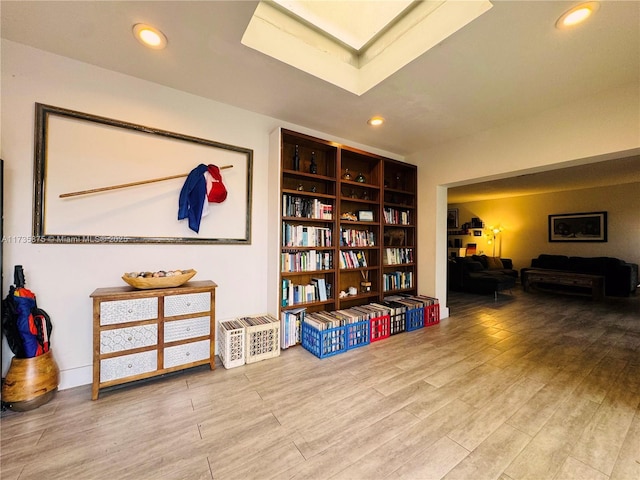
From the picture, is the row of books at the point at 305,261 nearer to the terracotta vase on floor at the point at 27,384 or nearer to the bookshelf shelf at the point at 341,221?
the bookshelf shelf at the point at 341,221

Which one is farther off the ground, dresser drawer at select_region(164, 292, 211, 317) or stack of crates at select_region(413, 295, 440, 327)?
dresser drawer at select_region(164, 292, 211, 317)

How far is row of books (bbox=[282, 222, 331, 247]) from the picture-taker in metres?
2.80

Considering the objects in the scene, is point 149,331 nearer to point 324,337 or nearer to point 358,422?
point 324,337

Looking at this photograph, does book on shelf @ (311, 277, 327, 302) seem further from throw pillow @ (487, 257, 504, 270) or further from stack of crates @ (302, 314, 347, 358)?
throw pillow @ (487, 257, 504, 270)

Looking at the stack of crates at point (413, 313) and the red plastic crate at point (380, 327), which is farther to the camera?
the stack of crates at point (413, 313)

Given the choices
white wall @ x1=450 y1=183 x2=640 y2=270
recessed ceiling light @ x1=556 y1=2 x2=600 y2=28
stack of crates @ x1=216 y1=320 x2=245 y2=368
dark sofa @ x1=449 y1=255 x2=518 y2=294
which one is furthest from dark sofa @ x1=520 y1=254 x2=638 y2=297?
stack of crates @ x1=216 y1=320 x2=245 y2=368

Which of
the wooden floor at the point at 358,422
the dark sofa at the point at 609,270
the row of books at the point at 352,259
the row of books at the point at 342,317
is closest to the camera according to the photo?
the wooden floor at the point at 358,422

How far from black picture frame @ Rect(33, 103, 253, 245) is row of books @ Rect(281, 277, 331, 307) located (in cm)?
77

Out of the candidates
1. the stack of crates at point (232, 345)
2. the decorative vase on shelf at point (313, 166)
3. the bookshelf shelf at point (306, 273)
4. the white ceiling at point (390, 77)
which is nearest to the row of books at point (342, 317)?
the bookshelf shelf at point (306, 273)

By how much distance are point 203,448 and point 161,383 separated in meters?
0.90

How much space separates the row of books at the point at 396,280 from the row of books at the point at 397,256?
19 centimetres

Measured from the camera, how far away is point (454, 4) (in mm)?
1678

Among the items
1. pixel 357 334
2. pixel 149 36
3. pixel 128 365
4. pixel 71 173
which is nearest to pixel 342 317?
pixel 357 334

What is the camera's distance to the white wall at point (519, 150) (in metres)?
2.24
